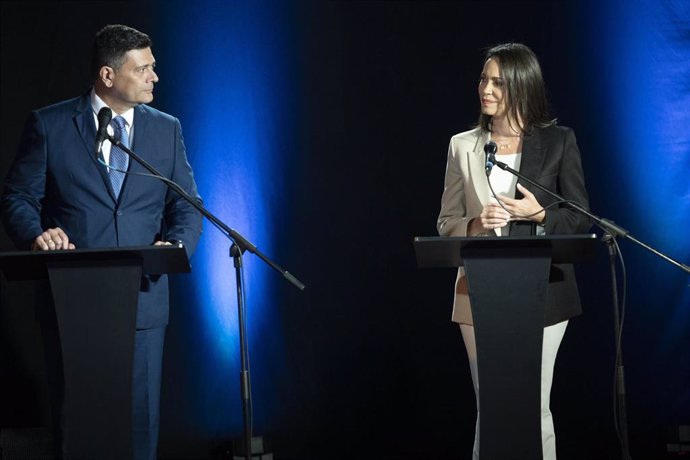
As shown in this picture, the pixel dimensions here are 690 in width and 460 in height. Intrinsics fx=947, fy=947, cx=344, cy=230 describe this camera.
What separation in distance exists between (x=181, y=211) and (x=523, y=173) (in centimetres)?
132

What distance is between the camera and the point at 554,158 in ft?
11.4

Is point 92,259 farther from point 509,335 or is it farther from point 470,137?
point 470,137

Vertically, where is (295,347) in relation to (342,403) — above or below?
above

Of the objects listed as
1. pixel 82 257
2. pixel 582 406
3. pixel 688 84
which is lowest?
pixel 582 406

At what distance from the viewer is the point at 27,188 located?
3.54 metres

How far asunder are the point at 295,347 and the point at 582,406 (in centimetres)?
151

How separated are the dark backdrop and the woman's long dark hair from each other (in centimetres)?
127

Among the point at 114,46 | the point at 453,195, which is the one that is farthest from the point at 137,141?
the point at 453,195

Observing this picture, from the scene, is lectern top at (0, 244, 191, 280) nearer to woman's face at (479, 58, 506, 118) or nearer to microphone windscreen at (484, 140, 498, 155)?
microphone windscreen at (484, 140, 498, 155)

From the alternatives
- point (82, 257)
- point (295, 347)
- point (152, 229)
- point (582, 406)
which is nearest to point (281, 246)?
point (295, 347)

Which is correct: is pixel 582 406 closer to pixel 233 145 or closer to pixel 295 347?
pixel 295 347

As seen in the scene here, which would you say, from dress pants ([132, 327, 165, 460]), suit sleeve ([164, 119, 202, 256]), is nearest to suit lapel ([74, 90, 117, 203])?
suit sleeve ([164, 119, 202, 256])

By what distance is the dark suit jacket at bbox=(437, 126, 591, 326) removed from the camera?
133 inches

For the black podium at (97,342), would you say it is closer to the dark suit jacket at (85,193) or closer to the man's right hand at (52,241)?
the man's right hand at (52,241)
